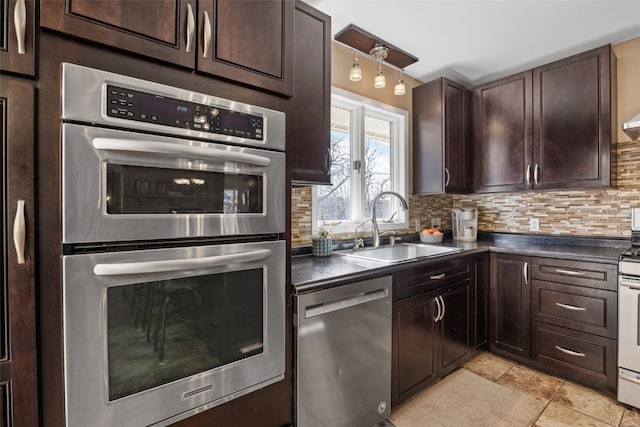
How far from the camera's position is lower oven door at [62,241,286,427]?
911 millimetres

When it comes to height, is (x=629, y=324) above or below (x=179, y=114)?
below

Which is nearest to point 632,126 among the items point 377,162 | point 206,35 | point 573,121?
point 573,121

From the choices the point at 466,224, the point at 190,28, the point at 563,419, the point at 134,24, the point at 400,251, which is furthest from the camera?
the point at 466,224

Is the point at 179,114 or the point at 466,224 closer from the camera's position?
the point at 179,114

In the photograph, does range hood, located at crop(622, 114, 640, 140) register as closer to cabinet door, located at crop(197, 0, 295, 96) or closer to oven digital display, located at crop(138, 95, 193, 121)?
cabinet door, located at crop(197, 0, 295, 96)

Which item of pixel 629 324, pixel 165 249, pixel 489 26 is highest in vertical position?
pixel 489 26

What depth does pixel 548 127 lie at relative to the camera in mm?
2572

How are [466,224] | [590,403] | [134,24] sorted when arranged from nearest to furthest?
[134,24] → [590,403] → [466,224]

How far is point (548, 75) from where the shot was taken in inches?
101

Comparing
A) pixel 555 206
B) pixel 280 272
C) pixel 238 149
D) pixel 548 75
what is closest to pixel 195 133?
pixel 238 149

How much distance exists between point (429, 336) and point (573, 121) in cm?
200

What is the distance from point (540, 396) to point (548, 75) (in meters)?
2.40

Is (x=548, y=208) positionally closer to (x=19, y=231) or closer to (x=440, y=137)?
(x=440, y=137)

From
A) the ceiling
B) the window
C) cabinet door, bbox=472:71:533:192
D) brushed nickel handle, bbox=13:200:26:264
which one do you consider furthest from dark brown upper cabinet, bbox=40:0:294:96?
cabinet door, bbox=472:71:533:192
